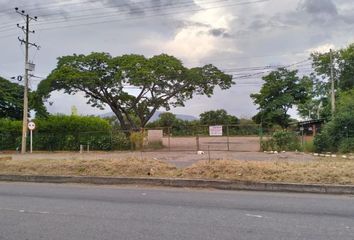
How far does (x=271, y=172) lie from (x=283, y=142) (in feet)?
63.9

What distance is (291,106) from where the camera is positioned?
79188mm

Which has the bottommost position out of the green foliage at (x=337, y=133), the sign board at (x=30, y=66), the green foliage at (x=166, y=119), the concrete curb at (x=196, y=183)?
the concrete curb at (x=196, y=183)

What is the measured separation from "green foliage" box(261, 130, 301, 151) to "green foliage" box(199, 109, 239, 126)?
6075 centimetres

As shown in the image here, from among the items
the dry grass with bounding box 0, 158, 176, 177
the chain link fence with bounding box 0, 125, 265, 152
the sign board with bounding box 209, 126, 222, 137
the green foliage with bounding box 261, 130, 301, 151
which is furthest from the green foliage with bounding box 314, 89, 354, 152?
the dry grass with bounding box 0, 158, 176, 177

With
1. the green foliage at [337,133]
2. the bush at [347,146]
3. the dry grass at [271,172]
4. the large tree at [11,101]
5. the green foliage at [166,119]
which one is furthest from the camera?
the green foliage at [166,119]

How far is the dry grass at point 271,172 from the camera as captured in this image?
11.9 m

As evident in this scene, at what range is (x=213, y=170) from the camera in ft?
43.5

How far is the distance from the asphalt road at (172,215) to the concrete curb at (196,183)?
0.57 m

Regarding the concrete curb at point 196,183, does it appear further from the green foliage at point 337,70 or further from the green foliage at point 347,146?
the green foliage at point 337,70

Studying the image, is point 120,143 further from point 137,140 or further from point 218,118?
point 218,118

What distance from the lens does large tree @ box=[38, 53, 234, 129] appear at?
42.6 m

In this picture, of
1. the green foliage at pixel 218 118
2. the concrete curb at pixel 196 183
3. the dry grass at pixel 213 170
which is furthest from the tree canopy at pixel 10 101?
the green foliage at pixel 218 118

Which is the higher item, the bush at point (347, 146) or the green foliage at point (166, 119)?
the green foliage at point (166, 119)

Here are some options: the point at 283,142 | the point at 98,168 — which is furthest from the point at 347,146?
the point at 98,168
